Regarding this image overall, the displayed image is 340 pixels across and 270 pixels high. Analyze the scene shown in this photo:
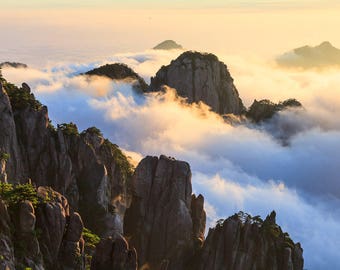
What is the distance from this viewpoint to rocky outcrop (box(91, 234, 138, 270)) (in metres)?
54.7

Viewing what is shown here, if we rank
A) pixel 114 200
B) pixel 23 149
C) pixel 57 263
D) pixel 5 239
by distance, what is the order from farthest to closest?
pixel 114 200
pixel 23 149
pixel 57 263
pixel 5 239

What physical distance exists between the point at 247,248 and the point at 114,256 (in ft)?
112

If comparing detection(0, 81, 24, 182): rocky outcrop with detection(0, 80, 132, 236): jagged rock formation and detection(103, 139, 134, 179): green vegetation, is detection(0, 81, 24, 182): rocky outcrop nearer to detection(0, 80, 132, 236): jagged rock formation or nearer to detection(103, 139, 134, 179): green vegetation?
detection(0, 80, 132, 236): jagged rock formation

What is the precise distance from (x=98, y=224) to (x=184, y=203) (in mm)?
14898

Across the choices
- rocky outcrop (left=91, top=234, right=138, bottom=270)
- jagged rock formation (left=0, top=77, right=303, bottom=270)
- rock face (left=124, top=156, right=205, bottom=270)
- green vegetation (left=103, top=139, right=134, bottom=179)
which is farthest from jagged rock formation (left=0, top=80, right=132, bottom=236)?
rocky outcrop (left=91, top=234, right=138, bottom=270)

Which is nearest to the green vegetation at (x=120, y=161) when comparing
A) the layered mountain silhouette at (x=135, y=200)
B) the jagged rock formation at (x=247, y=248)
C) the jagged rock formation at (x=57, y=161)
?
the layered mountain silhouette at (x=135, y=200)

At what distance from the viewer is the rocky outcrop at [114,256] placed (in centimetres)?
5469

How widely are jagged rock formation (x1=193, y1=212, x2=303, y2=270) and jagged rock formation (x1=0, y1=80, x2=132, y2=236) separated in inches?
585

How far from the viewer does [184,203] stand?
91312 mm

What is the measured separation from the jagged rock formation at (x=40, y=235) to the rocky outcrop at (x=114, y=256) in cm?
198

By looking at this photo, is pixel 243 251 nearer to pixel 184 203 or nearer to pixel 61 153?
pixel 184 203

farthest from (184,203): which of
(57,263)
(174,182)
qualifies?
(57,263)

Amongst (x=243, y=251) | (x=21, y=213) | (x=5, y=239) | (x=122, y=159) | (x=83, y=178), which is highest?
(x=122, y=159)

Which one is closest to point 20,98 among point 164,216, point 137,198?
point 137,198
